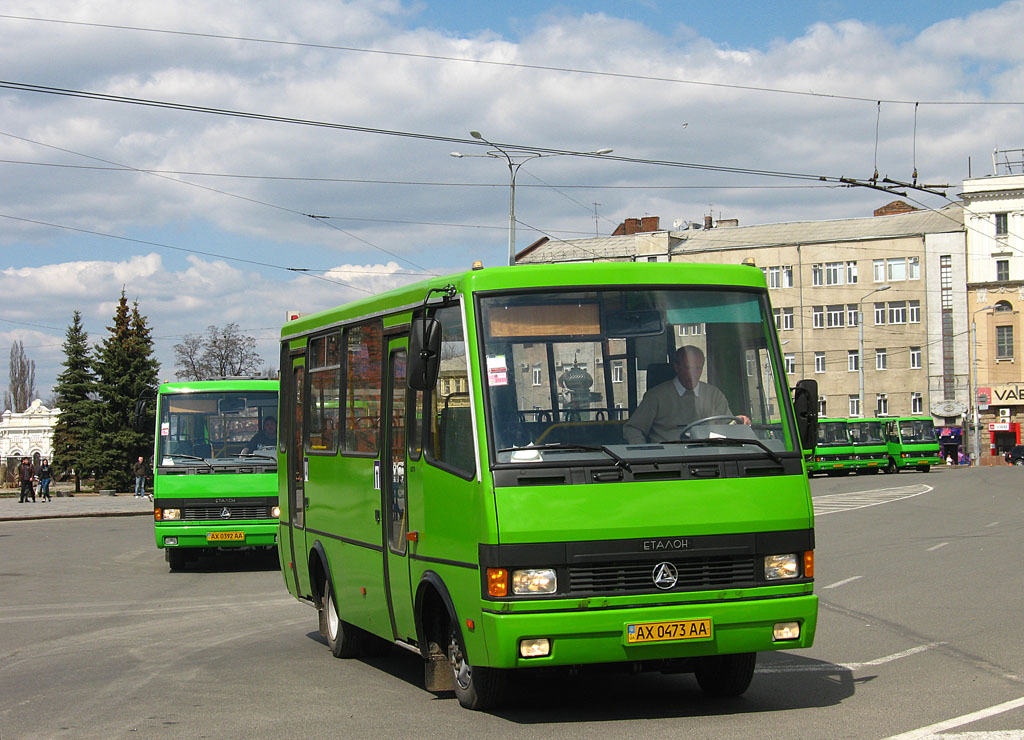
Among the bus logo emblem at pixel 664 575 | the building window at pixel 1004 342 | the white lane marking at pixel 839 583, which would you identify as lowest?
the white lane marking at pixel 839 583

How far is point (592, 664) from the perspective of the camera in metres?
7.45

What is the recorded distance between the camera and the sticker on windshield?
7.59 meters

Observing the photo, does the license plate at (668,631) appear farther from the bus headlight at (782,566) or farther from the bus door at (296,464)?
the bus door at (296,464)

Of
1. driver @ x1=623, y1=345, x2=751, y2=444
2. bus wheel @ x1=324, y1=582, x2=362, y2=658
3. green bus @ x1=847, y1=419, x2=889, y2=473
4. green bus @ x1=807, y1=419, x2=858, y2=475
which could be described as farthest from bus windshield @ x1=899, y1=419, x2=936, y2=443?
driver @ x1=623, y1=345, x2=751, y2=444

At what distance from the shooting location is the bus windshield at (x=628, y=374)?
751cm

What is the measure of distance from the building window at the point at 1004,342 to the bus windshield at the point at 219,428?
67565 millimetres

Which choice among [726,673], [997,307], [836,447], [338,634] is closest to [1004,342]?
[997,307]

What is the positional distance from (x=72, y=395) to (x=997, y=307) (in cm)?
5496

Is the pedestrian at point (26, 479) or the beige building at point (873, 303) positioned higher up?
the beige building at point (873, 303)

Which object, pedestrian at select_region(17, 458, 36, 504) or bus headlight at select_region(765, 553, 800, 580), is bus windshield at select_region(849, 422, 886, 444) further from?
bus headlight at select_region(765, 553, 800, 580)

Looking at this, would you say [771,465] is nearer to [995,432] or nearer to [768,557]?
[768,557]

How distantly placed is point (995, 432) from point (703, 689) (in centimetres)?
7537

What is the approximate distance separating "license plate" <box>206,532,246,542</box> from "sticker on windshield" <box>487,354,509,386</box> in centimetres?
1254

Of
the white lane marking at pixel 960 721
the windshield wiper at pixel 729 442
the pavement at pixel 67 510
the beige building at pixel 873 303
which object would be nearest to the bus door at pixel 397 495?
the windshield wiper at pixel 729 442
